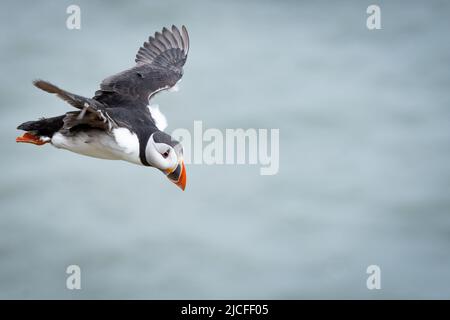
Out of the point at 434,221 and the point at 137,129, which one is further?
the point at 434,221

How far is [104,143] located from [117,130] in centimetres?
22

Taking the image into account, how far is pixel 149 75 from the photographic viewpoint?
11.3m

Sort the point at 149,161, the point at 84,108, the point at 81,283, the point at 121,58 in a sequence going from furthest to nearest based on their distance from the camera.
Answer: the point at 121,58, the point at 81,283, the point at 149,161, the point at 84,108

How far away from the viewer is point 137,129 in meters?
9.60

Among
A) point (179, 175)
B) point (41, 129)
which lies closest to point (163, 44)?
point (41, 129)

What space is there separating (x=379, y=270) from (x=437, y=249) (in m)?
1.12

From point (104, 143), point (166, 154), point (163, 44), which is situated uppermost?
point (163, 44)

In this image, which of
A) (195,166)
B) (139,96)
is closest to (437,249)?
(195,166)

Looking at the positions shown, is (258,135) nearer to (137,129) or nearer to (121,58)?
(121,58)

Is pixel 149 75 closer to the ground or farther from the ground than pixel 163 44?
closer to the ground

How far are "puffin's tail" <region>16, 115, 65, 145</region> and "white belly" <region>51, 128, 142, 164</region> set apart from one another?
4.0 inches

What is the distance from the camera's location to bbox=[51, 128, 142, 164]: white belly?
9.40 m

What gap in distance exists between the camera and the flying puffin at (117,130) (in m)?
9.33

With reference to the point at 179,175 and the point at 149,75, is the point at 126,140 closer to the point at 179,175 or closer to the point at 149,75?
the point at 179,175
